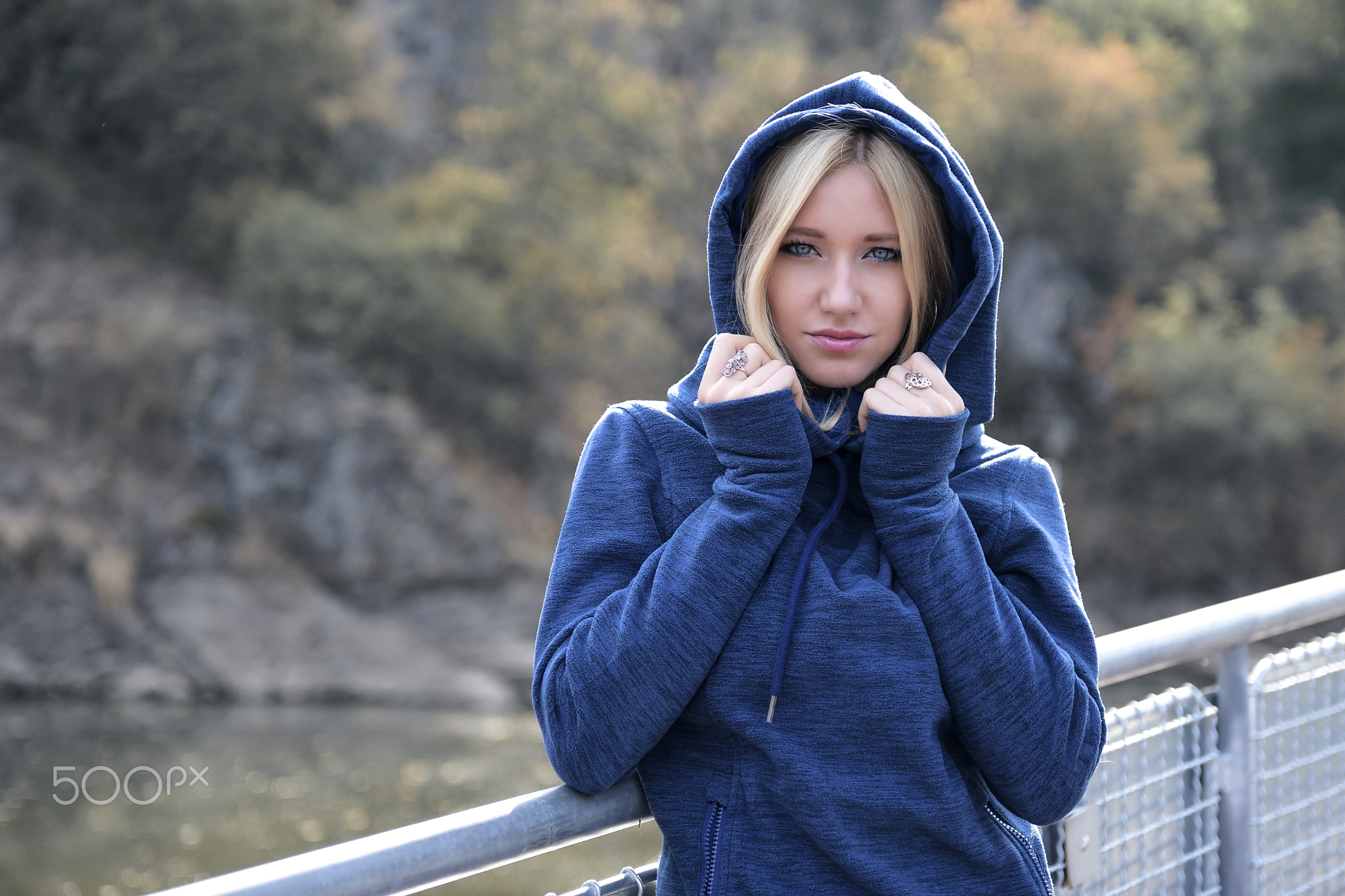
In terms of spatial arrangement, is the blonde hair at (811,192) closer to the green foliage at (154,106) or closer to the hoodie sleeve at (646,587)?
the hoodie sleeve at (646,587)

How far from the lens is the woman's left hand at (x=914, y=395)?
120 centimetres

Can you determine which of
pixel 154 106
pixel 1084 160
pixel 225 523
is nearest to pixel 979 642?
pixel 225 523

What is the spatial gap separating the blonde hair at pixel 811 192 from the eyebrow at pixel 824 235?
0.04ft

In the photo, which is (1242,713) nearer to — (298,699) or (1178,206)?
(298,699)

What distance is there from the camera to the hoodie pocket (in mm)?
1153

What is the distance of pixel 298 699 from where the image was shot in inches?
462

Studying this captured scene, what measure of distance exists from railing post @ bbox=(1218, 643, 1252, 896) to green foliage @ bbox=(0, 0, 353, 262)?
15.8 meters

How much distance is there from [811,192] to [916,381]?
24 centimetres

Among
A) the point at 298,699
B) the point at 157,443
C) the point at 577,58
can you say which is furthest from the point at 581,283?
the point at 298,699

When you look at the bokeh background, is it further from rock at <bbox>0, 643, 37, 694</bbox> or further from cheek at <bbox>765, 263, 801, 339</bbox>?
cheek at <bbox>765, 263, 801, 339</bbox>

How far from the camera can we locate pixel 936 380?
1229 mm

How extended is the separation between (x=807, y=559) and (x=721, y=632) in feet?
0.42

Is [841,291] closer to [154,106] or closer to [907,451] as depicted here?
[907,451]

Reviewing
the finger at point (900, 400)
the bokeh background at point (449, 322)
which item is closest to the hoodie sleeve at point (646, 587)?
the finger at point (900, 400)
